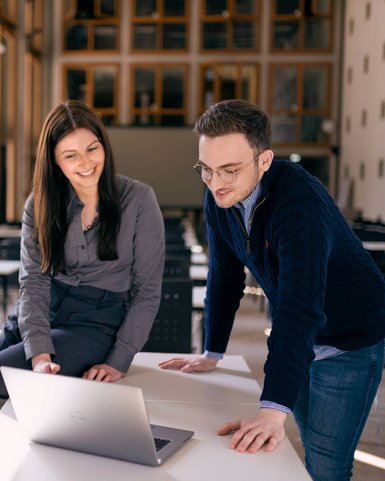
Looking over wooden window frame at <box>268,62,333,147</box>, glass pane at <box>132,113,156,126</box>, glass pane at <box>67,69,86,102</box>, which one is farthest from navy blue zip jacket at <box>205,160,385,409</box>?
glass pane at <box>67,69,86,102</box>

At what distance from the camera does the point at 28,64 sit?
1602 centimetres

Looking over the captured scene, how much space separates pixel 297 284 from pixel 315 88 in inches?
677

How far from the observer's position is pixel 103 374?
78.9 inches

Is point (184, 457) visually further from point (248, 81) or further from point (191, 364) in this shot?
point (248, 81)

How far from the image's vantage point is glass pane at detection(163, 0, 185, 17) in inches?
704

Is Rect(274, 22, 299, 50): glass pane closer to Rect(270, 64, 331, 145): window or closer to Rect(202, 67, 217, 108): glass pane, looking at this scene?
Rect(270, 64, 331, 145): window

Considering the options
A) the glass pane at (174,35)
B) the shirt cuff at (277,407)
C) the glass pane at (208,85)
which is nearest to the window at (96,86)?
the glass pane at (174,35)

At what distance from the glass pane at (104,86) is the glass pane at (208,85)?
2.53 meters

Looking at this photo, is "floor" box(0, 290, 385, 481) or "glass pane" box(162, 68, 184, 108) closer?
"floor" box(0, 290, 385, 481)

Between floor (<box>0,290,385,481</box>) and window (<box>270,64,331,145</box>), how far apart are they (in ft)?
32.0

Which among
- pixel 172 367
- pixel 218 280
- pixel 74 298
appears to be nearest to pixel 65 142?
pixel 74 298

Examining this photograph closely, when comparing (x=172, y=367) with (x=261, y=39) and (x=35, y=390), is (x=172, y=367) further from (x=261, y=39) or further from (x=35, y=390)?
(x=261, y=39)

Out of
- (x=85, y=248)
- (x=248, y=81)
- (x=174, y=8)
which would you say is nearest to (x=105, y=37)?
(x=174, y=8)

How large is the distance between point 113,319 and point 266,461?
990 mm
